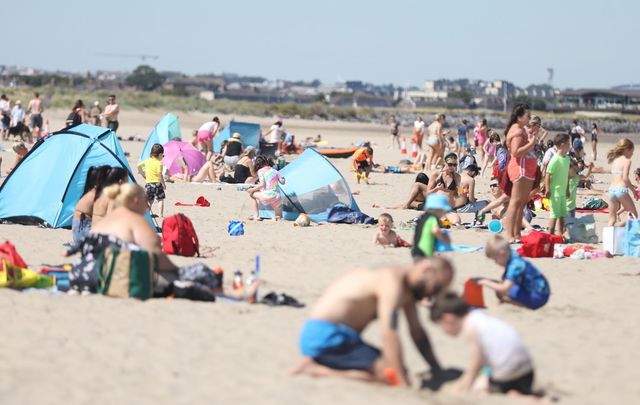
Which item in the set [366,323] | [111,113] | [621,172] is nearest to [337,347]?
[366,323]

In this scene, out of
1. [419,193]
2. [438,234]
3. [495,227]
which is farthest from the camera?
[419,193]

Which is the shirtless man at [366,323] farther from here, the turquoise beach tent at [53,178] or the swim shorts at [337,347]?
the turquoise beach tent at [53,178]

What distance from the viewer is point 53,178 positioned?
13234mm

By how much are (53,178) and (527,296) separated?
266 inches

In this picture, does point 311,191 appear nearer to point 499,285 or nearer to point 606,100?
point 499,285

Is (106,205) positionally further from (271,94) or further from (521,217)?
(271,94)

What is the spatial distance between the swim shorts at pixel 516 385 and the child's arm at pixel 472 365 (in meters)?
0.14

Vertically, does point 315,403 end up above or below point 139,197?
below

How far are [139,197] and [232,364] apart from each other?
2737mm

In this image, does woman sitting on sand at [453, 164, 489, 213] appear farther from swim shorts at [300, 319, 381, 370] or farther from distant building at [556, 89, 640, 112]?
distant building at [556, 89, 640, 112]

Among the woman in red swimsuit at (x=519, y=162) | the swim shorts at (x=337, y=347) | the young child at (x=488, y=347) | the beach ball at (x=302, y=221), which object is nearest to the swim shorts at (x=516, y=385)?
the young child at (x=488, y=347)

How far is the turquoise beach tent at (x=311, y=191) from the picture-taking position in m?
15.1

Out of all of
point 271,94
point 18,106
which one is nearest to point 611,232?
point 18,106

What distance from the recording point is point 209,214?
15.4 meters
